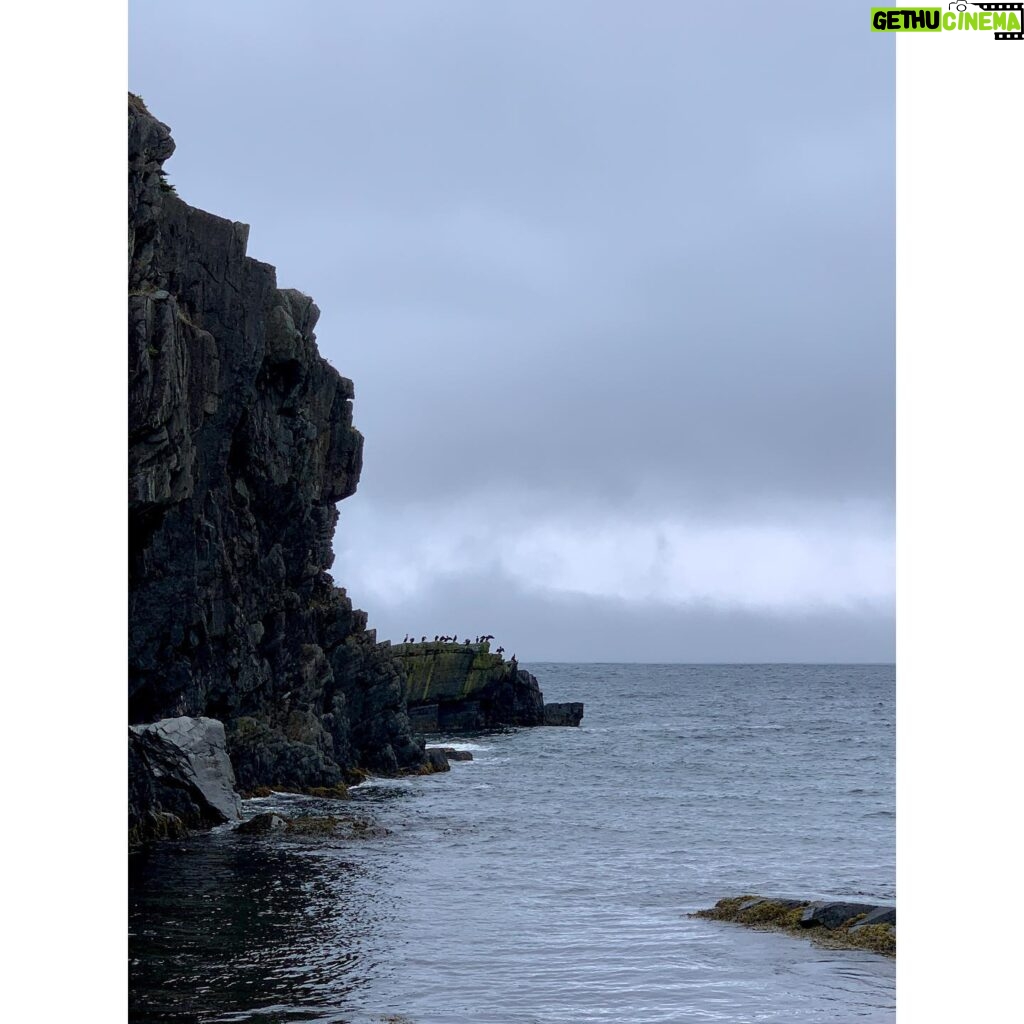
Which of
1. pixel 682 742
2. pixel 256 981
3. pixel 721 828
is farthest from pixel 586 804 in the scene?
pixel 682 742

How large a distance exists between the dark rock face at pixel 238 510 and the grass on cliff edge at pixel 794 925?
2313cm

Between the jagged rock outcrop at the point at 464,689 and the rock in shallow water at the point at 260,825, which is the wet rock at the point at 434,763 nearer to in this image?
the jagged rock outcrop at the point at 464,689

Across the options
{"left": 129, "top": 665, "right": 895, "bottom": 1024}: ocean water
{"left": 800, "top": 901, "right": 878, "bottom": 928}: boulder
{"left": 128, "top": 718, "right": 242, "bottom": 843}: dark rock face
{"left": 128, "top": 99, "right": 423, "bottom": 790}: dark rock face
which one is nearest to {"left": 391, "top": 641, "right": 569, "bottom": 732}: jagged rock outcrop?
{"left": 128, "top": 99, "right": 423, "bottom": 790}: dark rock face

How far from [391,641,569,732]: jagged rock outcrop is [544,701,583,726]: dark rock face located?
0.82 metres

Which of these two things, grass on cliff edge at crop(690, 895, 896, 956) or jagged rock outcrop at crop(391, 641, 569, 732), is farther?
jagged rock outcrop at crop(391, 641, 569, 732)

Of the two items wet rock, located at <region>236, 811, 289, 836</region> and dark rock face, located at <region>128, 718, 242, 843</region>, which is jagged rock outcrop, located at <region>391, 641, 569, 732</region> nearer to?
dark rock face, located at <region>128, 718, 242, 843</region>

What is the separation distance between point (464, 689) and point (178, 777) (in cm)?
6839

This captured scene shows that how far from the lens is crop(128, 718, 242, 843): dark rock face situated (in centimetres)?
3894

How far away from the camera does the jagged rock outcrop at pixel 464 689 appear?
104188 mm

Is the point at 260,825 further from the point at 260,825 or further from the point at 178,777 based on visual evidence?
the point at 178,777

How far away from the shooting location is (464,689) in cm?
10900

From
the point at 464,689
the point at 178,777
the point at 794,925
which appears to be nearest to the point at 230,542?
the point at 178,777
